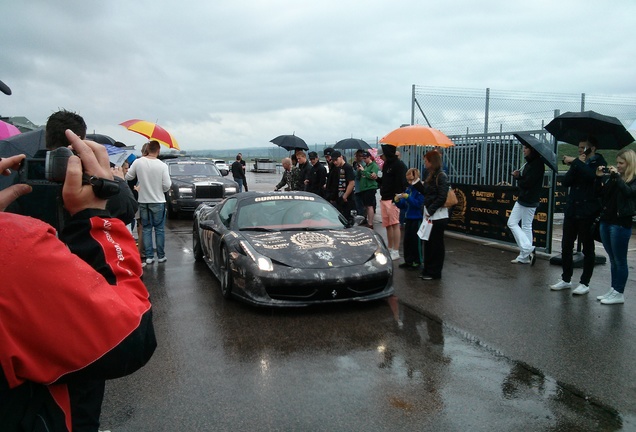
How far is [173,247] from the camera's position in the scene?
9789mm

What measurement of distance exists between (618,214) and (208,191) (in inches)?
423

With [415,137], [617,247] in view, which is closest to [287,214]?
[415,137]

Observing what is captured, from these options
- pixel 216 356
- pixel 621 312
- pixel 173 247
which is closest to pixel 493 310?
pixel 621 312

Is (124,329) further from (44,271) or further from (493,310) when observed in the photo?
(493,310)

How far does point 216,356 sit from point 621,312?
434cm

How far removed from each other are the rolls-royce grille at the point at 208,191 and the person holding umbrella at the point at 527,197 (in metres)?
8.56

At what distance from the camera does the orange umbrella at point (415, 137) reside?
8.89 m

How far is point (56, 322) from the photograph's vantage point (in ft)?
3.89

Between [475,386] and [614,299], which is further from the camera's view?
[614,299]

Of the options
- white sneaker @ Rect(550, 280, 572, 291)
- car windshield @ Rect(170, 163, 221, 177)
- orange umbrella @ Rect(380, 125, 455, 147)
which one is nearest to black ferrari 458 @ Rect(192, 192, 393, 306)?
white sneaker @ Rect(550, 280, 572, 291)

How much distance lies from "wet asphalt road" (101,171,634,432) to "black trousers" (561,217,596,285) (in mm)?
1523

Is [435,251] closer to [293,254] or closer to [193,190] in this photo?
[293,254]

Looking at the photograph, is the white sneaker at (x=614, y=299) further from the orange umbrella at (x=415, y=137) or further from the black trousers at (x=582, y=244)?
the orange umbrella at (x=415, y=137)

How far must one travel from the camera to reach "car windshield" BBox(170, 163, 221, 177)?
15.5 m
